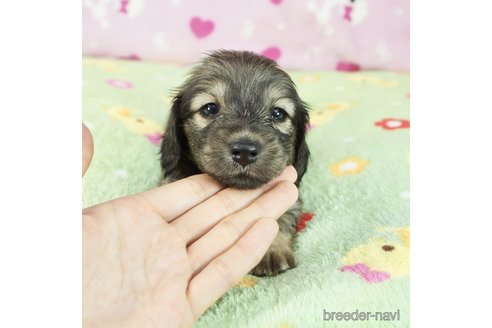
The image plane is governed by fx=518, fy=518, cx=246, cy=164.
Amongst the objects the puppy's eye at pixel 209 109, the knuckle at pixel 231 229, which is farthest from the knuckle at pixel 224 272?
the puppy's eye at pixel 209 109

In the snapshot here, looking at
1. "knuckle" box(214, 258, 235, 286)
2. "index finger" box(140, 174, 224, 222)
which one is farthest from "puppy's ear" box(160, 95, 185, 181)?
"knuckle" box(214, 258, 235, 286)

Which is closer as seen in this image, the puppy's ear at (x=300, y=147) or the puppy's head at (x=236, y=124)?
the puppy's head at (x=236, y=124)

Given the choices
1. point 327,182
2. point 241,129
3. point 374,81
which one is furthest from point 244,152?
point 374,81

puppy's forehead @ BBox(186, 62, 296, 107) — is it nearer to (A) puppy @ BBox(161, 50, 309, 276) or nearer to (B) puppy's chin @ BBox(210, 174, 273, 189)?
(A) puppy @ BBox(161, 50, 309, 276)

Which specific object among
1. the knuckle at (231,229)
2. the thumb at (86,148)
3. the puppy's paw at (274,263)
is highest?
the thumb at (86,148)

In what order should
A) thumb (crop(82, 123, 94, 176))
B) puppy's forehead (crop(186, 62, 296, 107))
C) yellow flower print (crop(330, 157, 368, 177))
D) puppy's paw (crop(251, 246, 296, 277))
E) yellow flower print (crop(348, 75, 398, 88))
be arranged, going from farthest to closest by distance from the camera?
yellow flower print (crop(348, 75, 398, 88)) → yellow flower print (crop(330, 157, 368, 177)) → puppy's forehead (crop(186, 62, 296, 107)) → puppy's paw (crop(251, 246, 296, 277)) → thumb (crop(82, 123, 94, 176))

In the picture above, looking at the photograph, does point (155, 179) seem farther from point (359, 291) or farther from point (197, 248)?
point (359, 291)

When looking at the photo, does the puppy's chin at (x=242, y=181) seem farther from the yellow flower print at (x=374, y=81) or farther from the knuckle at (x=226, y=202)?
the yellow flower print at (x=374, y=81)

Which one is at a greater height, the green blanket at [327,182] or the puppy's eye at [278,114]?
the puppy's eye at [278,114]

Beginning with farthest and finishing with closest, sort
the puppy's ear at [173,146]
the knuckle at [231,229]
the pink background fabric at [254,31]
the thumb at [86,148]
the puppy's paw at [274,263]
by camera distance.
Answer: the pink background fabric at [254,31] < the puppy's ear at [173,146] < the puppy's paw at [274,263] < the knuckle at [231,229] < the thumb at [86,148]
